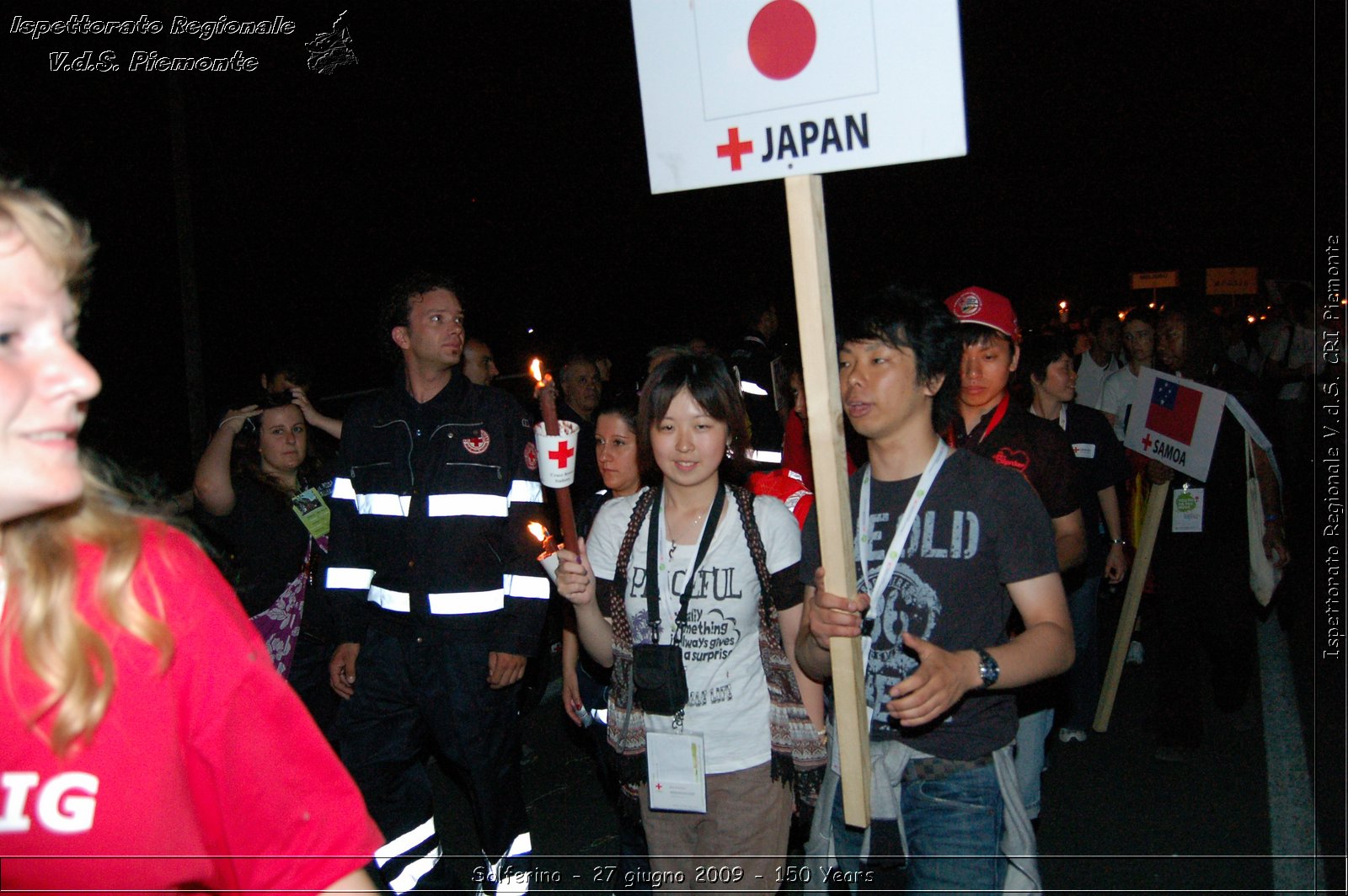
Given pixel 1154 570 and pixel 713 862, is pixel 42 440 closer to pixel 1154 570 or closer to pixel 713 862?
pixel 713 862

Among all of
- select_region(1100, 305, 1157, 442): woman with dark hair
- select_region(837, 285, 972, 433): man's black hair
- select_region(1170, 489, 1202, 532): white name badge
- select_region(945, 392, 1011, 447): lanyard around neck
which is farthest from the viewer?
select_region(1100, 305, 1157, 442): woman with dark hair

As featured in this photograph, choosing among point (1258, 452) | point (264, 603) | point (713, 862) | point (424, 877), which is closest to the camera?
point (713, 862)

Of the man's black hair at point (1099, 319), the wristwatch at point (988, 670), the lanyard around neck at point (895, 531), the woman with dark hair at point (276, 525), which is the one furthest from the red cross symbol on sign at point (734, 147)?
the man's black hair at point (1099, 319)

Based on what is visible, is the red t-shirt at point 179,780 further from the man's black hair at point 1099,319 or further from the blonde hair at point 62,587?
the man's black hair at point 1099,319

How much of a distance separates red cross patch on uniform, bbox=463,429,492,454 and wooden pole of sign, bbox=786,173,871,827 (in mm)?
2165

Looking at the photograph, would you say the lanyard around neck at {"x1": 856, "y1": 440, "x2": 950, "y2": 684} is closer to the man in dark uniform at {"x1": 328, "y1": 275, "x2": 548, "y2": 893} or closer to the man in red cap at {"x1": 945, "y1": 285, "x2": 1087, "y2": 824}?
the man in red cap at {"x1": 945, "y1": 285, "x2": 1087, "y2": 824}

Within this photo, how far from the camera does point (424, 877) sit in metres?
4.25

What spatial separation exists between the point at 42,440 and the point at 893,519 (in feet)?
7.22

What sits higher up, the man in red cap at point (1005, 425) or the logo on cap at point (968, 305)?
the logo on cap at point (968, 305)

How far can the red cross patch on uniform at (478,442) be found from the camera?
4.33 meters

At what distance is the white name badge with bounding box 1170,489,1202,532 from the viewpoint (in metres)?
5.69

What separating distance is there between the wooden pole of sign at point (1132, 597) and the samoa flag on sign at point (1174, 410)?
1.03 feet

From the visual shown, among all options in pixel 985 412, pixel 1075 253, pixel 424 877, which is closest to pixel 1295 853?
pixel 985 412

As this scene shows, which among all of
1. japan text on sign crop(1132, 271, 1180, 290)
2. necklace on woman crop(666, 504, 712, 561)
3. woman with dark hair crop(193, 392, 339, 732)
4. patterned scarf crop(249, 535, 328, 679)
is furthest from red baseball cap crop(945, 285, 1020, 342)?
japan text on sign crop(1132, 271, 1180, 290)
